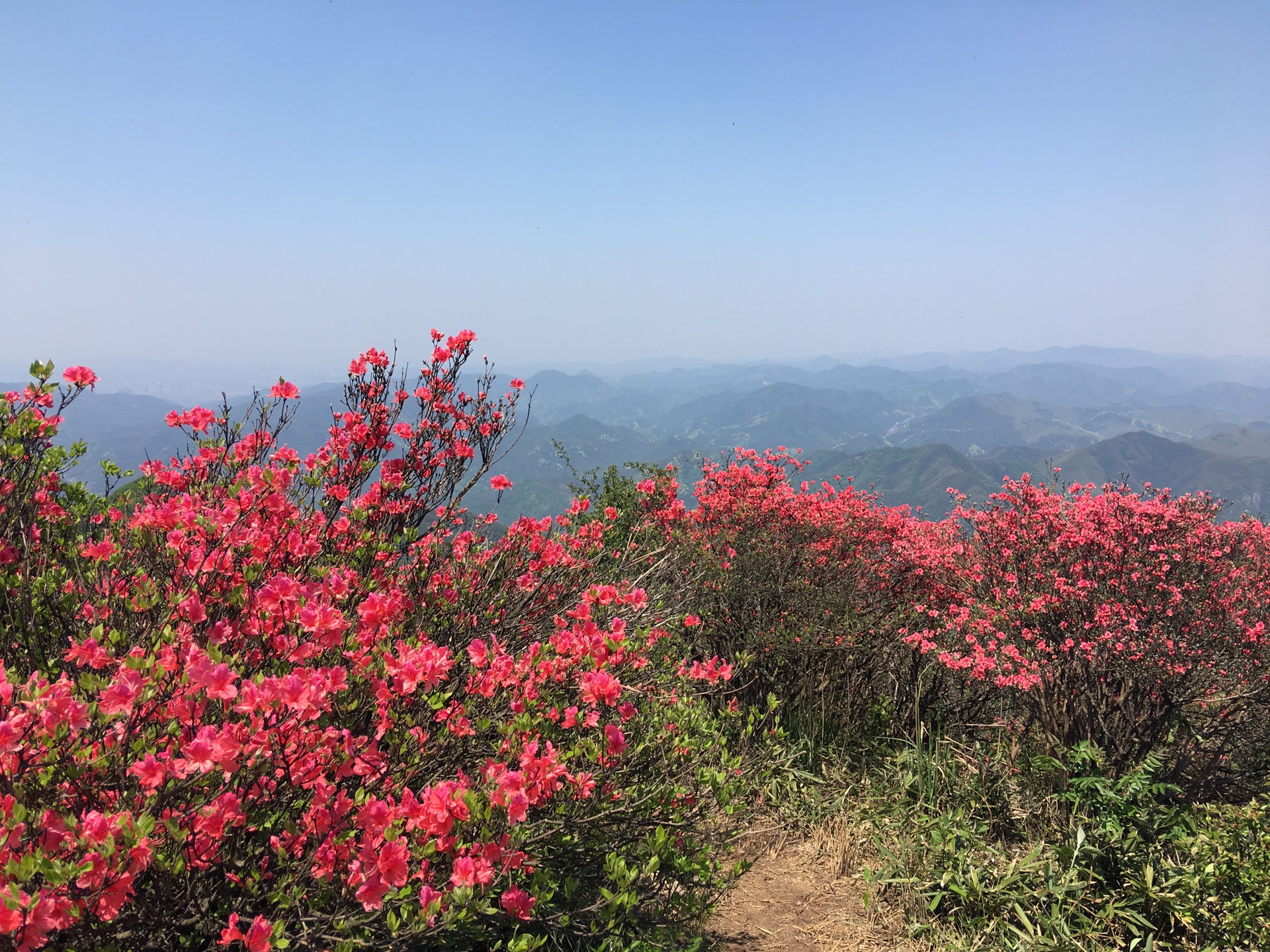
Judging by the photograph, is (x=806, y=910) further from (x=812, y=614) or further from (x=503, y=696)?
(x=503, y=696)

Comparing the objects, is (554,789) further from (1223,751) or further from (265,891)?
(1223,751)

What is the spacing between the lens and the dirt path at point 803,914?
414cm

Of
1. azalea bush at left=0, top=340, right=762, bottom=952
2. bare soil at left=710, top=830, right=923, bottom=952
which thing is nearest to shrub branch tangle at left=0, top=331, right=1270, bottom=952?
azalea bush at left=0, top=340, right=762, bottom=952

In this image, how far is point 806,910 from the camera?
4500mm

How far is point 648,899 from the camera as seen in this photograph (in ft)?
10.1

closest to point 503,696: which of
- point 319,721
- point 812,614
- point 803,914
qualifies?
point 319,721

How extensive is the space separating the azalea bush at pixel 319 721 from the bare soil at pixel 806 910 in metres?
0.57

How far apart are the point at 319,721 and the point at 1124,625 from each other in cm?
670

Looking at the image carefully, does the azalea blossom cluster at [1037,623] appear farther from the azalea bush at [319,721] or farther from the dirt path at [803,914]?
the azalea bush at [319,721]

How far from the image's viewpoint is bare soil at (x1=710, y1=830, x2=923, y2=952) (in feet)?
13.6

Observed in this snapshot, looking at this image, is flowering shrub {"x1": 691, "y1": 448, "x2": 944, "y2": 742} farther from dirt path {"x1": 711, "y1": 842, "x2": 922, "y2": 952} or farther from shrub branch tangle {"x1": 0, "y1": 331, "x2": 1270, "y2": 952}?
dirt path {"x1": 711, "y1": 842, "x2": 922, "y2": 952}

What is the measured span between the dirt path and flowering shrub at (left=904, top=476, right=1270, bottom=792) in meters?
2.15

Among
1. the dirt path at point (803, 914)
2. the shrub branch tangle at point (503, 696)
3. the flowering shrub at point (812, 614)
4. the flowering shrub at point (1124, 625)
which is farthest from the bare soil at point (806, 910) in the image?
the flowering shrub at point (1124, 625)

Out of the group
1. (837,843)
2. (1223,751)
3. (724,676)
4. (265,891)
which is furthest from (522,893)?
(1223,751)
